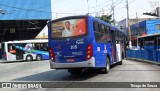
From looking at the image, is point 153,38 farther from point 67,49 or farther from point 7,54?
point 7,54

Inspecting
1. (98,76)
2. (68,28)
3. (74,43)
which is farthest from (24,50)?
(74,43)

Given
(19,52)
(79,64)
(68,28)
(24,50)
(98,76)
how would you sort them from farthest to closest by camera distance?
(24,50) → (19,52) → (98,76) → (68,28) → (79,64)

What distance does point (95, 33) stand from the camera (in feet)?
54.2

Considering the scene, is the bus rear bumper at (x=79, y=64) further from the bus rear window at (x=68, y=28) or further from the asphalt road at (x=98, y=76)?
the bus rear window at (x=68, y=28)

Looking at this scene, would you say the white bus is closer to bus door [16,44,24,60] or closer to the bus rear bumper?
bus door [16,44,24,60]

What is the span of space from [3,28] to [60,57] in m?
50.7

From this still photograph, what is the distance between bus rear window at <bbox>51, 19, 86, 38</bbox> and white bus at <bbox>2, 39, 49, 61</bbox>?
2885cm

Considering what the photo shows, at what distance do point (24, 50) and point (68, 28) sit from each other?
2968 cm

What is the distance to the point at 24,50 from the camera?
45.0 meters

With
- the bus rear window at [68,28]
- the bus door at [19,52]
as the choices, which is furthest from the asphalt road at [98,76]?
the bus door at [19,52]

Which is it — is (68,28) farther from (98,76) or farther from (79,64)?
(98,76)

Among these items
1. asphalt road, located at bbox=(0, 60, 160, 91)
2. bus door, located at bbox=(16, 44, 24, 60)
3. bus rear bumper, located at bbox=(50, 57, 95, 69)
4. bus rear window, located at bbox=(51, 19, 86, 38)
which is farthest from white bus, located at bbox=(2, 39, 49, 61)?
bus rear bumper, located at bbox=(50, 57, 95, 69)

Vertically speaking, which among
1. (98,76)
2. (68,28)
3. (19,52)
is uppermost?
(68,28)

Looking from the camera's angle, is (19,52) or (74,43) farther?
(19,52)
